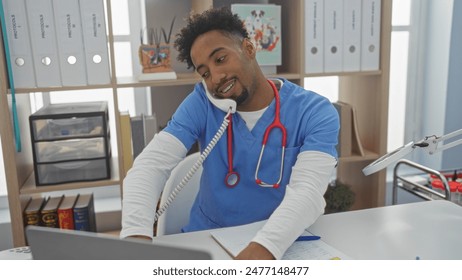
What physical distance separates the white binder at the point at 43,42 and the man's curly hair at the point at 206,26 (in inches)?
26.2

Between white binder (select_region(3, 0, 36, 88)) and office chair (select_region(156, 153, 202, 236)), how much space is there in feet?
2.65

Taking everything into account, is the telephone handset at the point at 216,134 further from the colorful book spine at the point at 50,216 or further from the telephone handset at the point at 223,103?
the colorful book spine at the point at 50,216

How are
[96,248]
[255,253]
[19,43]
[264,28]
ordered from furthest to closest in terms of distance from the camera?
[264,28] < [19,43] < [255,253] < [96,248]

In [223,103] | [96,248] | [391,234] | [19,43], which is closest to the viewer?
[96,248]

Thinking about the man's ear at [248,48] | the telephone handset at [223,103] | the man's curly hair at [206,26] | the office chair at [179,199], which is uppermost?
the man's curly hair at [206,26]

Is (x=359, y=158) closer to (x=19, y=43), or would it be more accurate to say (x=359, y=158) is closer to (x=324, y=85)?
(x=324, y=85)

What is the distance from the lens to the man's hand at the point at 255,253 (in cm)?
92

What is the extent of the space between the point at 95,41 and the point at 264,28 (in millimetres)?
722

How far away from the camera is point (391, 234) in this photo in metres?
1.10

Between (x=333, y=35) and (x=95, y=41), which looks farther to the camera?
(x=333, y=35)

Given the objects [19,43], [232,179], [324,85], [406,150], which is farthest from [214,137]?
[324,85]

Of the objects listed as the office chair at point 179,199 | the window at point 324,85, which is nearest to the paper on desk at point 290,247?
the office chair at point 179,199

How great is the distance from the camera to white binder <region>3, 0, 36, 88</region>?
5.54 feet

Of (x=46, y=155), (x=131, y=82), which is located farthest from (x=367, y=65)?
(x=46, y=155)
